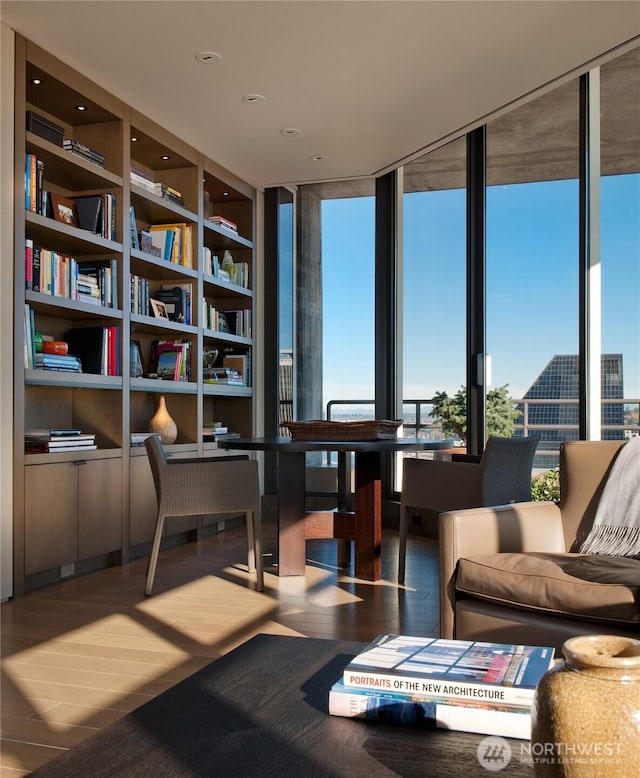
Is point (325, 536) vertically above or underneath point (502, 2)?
underneath

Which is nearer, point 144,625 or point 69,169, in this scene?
point 144,625

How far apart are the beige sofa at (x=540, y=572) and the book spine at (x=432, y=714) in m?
1.14

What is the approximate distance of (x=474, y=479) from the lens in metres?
3.84

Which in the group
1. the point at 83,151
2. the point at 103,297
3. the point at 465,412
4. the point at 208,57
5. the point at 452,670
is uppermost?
the point at 208,57

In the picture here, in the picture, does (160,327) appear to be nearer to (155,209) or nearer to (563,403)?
(155,209)

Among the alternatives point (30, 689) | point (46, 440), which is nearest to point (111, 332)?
point (46, 440)

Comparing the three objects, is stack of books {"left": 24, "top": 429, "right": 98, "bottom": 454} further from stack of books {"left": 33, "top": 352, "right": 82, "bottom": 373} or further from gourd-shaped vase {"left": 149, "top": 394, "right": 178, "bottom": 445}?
gourd-shaped vase {"left": 149, "top": 394, "right": 178, "bottom": 445}

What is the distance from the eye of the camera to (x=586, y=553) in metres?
2.65

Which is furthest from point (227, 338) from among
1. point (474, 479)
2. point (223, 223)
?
point (474, 479)

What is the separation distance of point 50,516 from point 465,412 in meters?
2.95

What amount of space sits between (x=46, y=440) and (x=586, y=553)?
9.22ft

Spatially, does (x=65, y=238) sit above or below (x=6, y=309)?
above

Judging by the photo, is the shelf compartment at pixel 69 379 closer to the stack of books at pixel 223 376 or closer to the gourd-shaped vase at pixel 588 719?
the stack of books at pixel 223 376

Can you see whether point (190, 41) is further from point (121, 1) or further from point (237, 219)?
point (237, 219)
